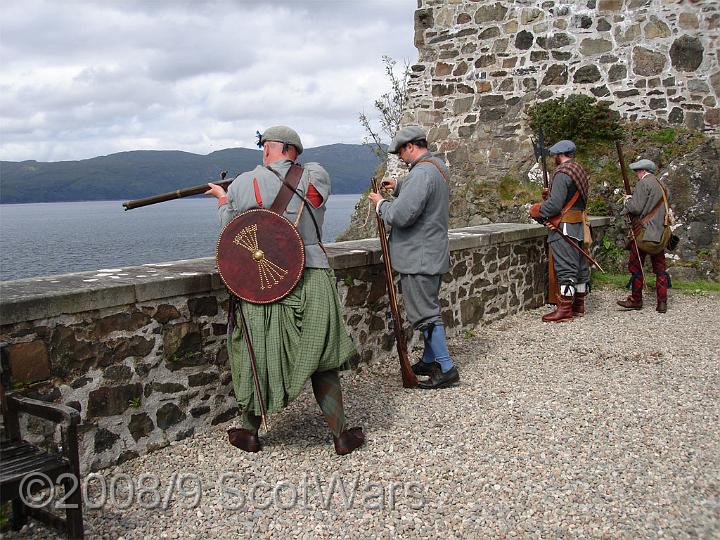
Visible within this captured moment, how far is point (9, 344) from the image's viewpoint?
3.41 metres

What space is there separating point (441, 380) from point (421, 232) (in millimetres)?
1126

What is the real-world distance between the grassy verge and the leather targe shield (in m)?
6.76

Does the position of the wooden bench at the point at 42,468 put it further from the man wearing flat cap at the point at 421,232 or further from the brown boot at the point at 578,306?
the brown boot at the point at 578,306

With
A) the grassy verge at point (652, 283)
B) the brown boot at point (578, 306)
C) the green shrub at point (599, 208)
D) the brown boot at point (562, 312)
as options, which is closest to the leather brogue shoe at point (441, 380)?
the brown boot at point (562, 312)

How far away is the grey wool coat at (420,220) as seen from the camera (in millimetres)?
4969

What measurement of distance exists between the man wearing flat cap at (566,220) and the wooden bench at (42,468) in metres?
5.66

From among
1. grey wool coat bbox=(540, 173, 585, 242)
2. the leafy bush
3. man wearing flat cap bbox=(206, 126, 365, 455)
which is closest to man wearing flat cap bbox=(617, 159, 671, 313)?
grey wool coat bbox=(540, 173, 585, 242)

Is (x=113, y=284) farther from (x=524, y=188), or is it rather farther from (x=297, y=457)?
(x=524, y=188)

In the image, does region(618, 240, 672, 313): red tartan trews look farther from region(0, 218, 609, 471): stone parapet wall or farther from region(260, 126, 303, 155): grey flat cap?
region(260, 126, 303, 155): grey flat cap

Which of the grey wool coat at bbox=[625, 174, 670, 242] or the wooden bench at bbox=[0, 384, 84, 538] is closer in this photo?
the wooden bench at bbox=[0, 384, 84, 538]

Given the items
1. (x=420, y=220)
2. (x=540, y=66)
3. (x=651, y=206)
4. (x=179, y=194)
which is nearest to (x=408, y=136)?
(x=420, y=220)

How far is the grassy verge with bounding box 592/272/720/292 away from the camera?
948 centimetres

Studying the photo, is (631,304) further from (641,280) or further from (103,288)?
(103,288)

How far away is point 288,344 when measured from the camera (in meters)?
3.85
